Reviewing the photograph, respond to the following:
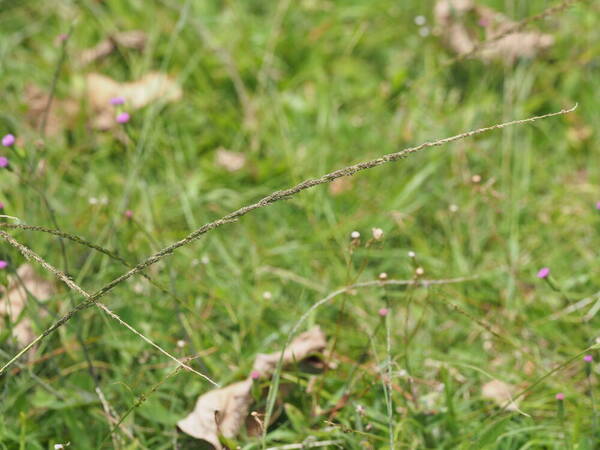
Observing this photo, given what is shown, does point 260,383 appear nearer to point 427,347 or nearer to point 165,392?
point 165,392

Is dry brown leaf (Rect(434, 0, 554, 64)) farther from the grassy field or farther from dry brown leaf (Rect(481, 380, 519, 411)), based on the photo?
dry brown leaf (Rect(481, 380, 519, 411))

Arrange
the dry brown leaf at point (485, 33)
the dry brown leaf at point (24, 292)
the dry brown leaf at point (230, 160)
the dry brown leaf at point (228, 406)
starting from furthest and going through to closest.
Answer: the dry brown leaf at point (485, 33), the dry brown leaf at point (230, 160), the dry brown leaf at point (24, 292), the dry brown leaf at point (228, 406)

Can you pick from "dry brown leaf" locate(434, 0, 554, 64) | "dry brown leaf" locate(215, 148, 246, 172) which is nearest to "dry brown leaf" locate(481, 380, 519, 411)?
"dry brown leaf" locate(215, 148, 246, 172)

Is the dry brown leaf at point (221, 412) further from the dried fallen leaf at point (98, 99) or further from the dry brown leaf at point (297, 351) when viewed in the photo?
the dried fallen leaf at point (98, 99)

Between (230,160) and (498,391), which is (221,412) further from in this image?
(230,160)

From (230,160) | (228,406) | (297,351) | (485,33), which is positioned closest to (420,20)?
(485,33)

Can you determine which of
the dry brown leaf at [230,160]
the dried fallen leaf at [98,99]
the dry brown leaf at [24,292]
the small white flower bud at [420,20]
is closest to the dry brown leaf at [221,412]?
the dry brown leaf at [24,292]

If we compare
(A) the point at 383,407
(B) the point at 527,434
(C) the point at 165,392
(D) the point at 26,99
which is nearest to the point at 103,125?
(D) the point at 26,99
